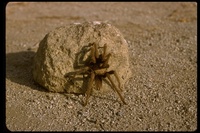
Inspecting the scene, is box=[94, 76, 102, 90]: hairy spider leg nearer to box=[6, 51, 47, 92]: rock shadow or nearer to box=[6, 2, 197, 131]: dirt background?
A: box=[6, 2, 197, 131]: dirt background

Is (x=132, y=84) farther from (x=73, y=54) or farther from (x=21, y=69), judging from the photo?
(x=21, y=69)

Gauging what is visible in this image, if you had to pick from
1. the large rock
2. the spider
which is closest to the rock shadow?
the large rock

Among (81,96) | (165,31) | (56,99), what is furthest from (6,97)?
(165,31)

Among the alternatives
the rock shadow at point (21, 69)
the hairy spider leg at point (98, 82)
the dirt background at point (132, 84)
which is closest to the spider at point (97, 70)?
the hairy spider leg at point (98, 82)

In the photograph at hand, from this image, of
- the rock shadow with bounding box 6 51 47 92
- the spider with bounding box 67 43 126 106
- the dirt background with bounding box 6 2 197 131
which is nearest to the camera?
the dirt background with bounding box 6 2 197 131

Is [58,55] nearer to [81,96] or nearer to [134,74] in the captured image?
[81,96]

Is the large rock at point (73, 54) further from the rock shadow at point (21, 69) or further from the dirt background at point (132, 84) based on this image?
the rock shadow at point (21, 69)
